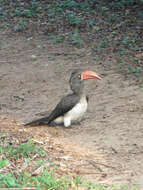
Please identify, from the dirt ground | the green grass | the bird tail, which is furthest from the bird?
the green grass

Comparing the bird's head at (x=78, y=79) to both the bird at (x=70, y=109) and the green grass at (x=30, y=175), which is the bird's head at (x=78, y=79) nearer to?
the bird at (x=70, y=109)

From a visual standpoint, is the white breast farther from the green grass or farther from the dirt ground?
the green grass

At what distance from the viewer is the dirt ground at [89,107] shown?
5770 millimetres

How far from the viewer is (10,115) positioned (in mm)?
8414

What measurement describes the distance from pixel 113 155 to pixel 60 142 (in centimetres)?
92

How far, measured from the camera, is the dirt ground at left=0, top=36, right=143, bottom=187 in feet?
18.9

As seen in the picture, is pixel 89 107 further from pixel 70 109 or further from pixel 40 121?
pixel 40 121

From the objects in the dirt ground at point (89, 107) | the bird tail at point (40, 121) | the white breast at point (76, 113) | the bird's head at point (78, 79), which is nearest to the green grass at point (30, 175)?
the dirt ground at point (89, 107)

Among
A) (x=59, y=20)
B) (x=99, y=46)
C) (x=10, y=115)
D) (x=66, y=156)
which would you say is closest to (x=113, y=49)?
(x=99, y=46)

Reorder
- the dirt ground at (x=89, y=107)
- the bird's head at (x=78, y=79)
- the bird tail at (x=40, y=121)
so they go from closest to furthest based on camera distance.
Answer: the dirt ground at (x=89, y=107)
the bird tail at (x=40, y=121)
the bird's head at (x=78, y=79)

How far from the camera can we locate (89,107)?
8578 mm

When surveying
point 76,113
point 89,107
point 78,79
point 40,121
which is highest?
point 78,79

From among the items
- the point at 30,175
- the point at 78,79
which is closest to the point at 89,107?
the point at 78,79

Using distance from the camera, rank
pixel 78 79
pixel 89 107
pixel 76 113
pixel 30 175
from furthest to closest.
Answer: pixel 89 107 < pixel 78 79 < pixel 76 113 < pixel 30 175
